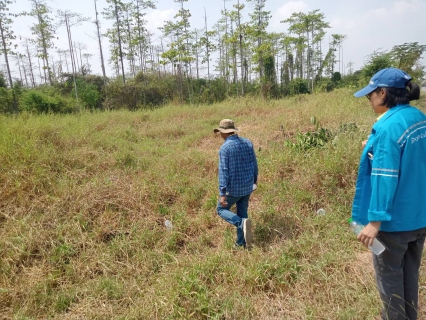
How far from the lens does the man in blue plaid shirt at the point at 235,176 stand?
2.86 meters

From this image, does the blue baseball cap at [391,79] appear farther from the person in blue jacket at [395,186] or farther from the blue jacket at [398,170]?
the blue jacket at [398,170]

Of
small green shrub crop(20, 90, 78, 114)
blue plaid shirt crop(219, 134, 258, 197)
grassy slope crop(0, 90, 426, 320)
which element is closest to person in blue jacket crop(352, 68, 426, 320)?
grassy slope crop(0, 90, 426, 320)

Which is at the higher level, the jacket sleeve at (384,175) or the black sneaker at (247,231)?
the jacket sleeve at (384,175)

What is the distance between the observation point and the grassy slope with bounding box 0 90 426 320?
2.24 m

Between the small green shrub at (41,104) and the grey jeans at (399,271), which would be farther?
the small green shrub at (41,104)

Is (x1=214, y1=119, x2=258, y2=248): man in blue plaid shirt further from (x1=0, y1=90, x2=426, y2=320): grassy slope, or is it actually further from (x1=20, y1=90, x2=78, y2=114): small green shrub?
(x1=20, y1=90, x2=78, y2=114): small green shrub

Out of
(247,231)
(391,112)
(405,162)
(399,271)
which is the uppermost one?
(391,112)

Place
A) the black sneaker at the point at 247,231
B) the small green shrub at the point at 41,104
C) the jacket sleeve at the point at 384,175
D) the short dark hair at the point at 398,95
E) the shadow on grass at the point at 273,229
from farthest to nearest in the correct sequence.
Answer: the small green shrub at the point at 41,104 → the shadow on grass at the point at 273,229 → the black sneaker at the point at 247,231 → the short dark hair at the point at 398,95 → the jacket sleeve at the point at 384,175

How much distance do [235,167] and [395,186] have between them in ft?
5.52

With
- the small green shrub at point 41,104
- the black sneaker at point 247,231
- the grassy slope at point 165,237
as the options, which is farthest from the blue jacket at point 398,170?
the small green shrub at point 41,104

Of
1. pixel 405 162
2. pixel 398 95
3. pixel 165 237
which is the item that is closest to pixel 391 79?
pixel 398 95

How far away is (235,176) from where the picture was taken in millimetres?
2906

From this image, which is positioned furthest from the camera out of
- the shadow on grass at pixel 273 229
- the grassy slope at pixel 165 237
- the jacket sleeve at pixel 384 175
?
the shadow on grass at pixel 273 229

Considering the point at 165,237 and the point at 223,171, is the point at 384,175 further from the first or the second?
the point at 165,237
